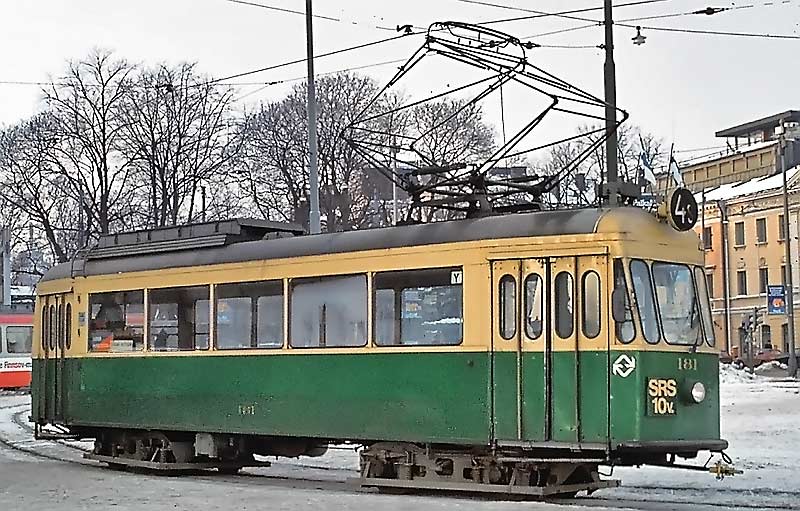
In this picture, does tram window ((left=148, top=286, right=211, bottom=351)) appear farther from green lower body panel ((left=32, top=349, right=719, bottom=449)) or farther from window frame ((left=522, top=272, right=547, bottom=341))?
window frame ((left=522, top=272, right=547, bottom=341))

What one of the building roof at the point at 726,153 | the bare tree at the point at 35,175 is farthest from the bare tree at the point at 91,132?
the building roof at the point at 726,153

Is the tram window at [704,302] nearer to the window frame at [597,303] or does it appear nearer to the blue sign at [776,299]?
the window frame at [597,303]

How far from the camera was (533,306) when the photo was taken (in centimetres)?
1311

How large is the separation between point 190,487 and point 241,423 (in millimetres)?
1449

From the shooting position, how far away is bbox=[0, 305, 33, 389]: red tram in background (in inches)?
1673

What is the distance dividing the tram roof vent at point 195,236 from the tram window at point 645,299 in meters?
5.41

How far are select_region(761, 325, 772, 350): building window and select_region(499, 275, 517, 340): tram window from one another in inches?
2263

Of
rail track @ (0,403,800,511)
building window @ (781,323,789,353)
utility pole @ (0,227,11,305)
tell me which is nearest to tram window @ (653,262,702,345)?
rail track @ (0,403,800,511)

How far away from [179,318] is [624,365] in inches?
253

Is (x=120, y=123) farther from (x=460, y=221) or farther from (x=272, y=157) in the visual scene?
(x=460, y=221)

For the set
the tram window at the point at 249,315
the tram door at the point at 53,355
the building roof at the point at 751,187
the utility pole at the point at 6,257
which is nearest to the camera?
the tram window at the point at 249,315

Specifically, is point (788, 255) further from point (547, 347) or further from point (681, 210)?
point (547, 347)

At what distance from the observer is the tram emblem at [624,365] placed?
12586 millimetres

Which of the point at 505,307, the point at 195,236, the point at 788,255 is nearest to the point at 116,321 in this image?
the point at 195,236
